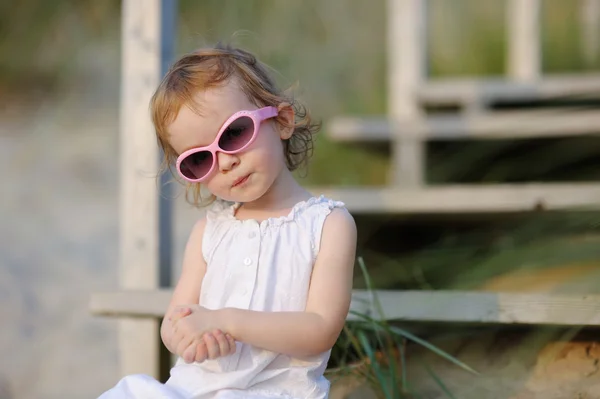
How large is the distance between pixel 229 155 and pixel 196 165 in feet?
0.24

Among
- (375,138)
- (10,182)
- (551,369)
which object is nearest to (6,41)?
(10,182)

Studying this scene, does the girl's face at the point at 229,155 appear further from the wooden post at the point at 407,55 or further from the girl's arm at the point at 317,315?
the wooden post at the point at 407,55

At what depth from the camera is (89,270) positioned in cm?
374

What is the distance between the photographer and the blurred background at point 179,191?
2725 mm

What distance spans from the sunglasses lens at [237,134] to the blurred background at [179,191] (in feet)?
1.62

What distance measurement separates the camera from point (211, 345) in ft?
4.54

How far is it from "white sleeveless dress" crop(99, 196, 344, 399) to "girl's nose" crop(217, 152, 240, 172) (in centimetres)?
15

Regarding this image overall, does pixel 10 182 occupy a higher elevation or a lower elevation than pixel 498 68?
lower

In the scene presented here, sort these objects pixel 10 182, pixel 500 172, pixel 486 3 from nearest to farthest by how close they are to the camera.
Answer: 1. pixel 500 172
2. pixel 10 182
3. pixel 486 3

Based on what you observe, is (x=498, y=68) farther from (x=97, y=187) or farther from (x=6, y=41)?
(x=6, y=41)

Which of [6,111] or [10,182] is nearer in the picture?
[10,182]

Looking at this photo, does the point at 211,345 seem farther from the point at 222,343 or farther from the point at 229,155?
the point at 229,155

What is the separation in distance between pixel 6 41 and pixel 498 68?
11.7 ft

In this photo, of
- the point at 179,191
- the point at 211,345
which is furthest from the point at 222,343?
the point at 179,191
